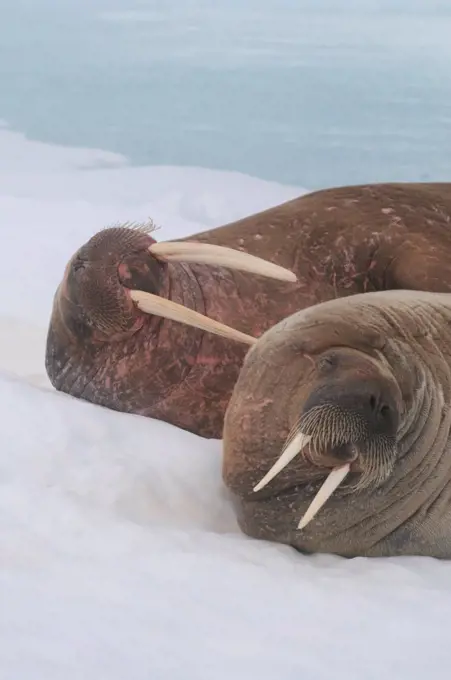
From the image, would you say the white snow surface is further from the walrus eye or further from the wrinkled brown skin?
the walrus eye

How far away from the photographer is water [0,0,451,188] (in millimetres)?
6441

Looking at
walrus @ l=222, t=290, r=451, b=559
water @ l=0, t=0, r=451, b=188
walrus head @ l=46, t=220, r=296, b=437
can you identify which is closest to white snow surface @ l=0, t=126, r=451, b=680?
walrus @ l=222, t=290, r=451, b=559

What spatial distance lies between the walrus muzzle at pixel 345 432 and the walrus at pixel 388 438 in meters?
0.01

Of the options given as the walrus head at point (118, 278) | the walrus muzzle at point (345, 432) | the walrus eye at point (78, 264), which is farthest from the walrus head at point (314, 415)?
the walrus eye at point (78, 264)

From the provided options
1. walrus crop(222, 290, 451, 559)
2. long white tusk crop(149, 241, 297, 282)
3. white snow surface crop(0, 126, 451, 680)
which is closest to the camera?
white snow surface crop(0, 126, 451, 680)

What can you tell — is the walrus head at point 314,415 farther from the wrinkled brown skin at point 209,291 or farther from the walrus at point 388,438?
the wrinkled brown skin at point 209,291

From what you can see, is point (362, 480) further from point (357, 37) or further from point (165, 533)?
point (357, 37)

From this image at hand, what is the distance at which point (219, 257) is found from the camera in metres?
2.85

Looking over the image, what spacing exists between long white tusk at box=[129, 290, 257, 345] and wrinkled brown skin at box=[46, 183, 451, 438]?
0.09m

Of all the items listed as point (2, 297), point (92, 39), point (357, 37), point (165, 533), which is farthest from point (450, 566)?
point (92, 39)

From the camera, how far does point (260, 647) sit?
5.52 feet

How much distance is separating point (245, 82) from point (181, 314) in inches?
165

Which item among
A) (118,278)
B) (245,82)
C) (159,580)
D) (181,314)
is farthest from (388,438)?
(245,82)

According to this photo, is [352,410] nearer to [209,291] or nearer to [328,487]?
[328,487]
